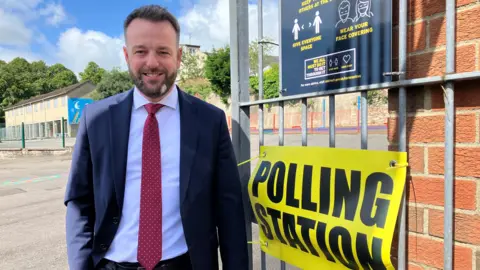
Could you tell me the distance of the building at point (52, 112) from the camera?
126ft

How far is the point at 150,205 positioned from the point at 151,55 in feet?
2.34

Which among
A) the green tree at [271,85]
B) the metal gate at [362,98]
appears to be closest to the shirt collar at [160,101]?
the metal gate at [362,98]

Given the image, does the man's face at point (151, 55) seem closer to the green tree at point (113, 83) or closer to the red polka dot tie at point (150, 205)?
the red polka dot tie at point (150, 205)

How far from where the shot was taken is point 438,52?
4.16 feet

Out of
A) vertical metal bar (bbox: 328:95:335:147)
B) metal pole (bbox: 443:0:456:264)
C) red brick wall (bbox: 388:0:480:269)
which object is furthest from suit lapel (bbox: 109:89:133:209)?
metal pole (bbox: 443:0:456:264)

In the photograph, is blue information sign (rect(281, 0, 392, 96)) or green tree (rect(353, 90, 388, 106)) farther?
green tree (rect(353, 90, 388, 106))

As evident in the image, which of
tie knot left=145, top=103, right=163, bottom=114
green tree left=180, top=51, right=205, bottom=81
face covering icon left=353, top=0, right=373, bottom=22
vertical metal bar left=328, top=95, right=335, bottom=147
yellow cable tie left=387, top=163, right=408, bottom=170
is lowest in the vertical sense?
yellow cable tie left=387, top=163, right=408, bottom=170

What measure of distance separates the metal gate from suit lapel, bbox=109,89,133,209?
64 centimetres

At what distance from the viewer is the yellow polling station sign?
1.35 m

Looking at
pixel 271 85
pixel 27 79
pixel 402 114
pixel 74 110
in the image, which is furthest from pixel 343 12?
pixel 27 79

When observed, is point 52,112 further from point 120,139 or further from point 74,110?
point 120,139

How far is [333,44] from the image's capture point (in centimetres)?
156

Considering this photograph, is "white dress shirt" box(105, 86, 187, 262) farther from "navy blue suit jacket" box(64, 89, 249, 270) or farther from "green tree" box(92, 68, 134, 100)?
"green tree" box(92, 68, 134, 100)

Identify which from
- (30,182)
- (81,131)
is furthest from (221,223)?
(30,182)
